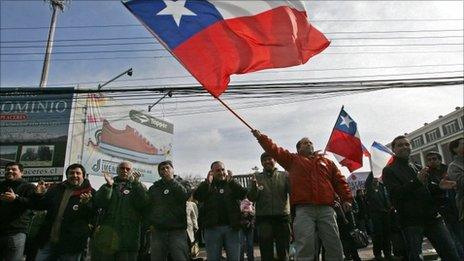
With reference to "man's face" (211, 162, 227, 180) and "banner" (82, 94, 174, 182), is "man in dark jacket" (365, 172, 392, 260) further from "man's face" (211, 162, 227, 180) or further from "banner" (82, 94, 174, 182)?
"banner" (82, 94, 174, 182)

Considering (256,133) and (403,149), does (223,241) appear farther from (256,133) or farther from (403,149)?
(403,149)

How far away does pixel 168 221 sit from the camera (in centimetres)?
536

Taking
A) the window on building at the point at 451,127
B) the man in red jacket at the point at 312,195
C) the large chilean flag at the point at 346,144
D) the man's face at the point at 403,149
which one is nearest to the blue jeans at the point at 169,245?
the man in red jacket at the point at 312,195

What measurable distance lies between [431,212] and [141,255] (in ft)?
19.0

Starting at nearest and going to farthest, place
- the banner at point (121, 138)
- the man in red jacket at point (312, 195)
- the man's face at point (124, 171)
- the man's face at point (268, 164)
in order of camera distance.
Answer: the man in red jacket at point (312, 195)
the man's face at point (124, 171)
the man's face at point (268, 164)
the banner at point (121, 138)

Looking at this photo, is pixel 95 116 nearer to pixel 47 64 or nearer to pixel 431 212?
pixel 47 64

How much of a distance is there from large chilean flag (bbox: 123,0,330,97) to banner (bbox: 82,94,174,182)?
40.0 feet

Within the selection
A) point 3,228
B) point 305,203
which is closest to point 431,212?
point 305,203

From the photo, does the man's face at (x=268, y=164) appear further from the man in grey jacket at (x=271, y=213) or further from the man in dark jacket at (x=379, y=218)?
the man in dark jacket at (x=379, y=218)

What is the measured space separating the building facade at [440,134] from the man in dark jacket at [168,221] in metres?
54.1

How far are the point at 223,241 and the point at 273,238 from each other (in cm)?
79

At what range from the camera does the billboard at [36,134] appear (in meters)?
15.5

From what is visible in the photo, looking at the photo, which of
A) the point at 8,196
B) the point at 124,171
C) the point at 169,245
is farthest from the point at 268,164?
the point at 8,196

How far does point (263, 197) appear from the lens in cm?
619
